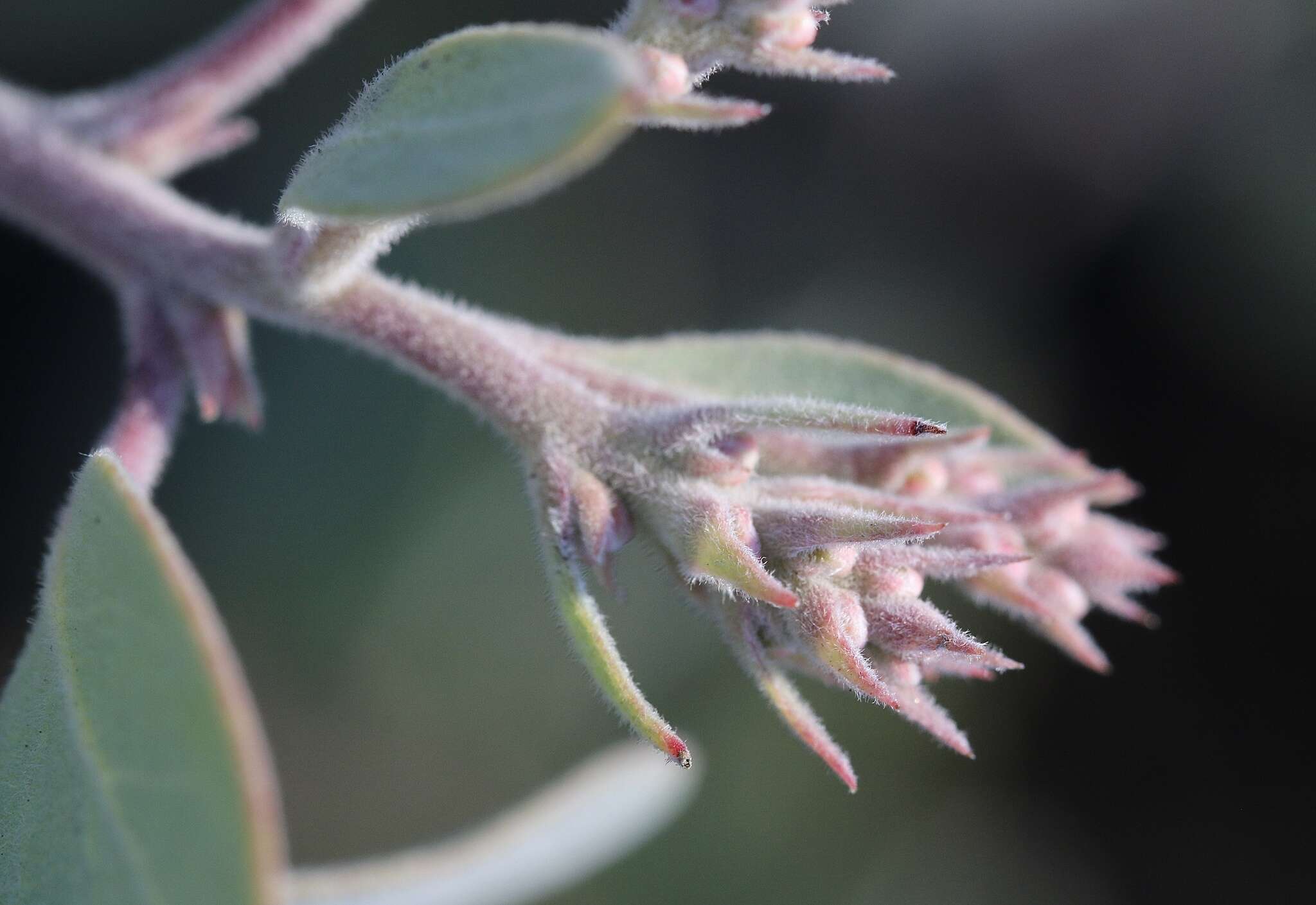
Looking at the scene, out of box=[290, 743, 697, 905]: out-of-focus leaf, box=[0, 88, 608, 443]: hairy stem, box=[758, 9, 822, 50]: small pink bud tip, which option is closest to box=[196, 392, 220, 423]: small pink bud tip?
box=[0, 88, 608, 443]: hairy stem

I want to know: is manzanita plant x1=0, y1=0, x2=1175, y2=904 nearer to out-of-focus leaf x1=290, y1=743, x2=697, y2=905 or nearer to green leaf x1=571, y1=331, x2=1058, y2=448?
green leaf x1=571, y1=331, x2=1058, y2=448

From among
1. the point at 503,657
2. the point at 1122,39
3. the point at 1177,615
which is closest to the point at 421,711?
the point at 503,657

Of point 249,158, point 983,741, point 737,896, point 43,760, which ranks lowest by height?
point 737,896

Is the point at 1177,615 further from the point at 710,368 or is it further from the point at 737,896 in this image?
the point at 710,368

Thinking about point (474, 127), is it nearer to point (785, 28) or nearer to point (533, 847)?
point (785, 28)

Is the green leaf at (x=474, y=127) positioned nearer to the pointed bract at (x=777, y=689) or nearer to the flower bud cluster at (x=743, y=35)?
the flower bud cluster at (x=743, y=35)
